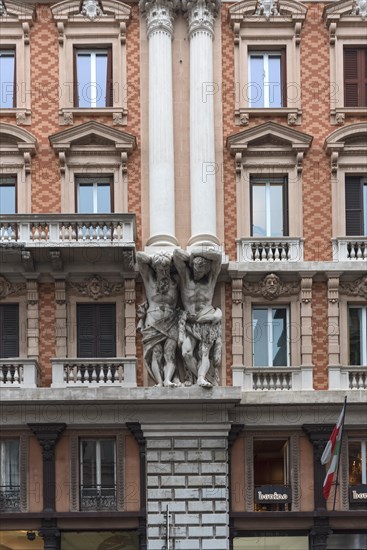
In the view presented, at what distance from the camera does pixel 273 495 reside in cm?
3550

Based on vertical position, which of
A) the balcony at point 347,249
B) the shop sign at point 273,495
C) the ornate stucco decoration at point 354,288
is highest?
the balcony at point 347,249

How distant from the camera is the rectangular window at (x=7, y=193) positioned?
37438 millimetres

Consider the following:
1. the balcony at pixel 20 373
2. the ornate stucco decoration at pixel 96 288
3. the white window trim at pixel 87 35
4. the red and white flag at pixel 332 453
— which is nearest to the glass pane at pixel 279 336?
the red and white flag at pixel 332 453

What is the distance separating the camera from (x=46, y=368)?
36.1 metres

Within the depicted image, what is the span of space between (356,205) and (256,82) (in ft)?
14.4

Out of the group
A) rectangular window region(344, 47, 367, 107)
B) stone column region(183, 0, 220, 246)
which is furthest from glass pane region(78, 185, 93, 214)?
rectangular window region(344, 47, 367, 107)

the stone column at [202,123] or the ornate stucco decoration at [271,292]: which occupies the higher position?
the stone column at [202,123]

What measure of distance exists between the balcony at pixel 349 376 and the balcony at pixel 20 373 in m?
7.68

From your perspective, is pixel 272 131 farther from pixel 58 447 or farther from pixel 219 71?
pixel 58 447

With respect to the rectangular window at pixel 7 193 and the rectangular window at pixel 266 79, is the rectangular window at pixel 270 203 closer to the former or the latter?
the rectangular window at pixel 266 79

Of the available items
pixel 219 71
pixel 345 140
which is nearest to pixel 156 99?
pixel 219 71

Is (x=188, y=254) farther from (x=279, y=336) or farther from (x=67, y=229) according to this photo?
(x=279, y=336)

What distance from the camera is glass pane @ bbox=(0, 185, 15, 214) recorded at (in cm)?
3744

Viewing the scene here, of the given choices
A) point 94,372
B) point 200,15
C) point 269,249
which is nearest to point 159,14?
point 200,15
